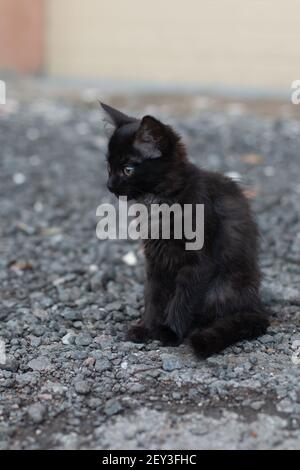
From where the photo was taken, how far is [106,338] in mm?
3801

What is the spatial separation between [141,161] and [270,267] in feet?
5.32

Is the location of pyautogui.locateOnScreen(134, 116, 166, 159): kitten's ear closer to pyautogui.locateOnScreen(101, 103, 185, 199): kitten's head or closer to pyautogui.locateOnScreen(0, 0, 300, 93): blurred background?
pyautogui.locateOnScreen(101, 103, 185, 199): kitten's head

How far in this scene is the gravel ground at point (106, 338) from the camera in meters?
2.96

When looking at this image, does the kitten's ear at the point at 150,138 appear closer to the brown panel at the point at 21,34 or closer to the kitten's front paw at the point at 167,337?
the kitten's front paw at the point at 167,337

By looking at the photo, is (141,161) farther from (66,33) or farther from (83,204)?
(66,33)

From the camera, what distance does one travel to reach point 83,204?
6.14 metres

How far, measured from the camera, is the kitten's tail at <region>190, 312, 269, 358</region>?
11.4 feet

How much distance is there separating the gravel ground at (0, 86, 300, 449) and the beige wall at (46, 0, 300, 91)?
8.91 feet

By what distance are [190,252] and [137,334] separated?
1.76ft

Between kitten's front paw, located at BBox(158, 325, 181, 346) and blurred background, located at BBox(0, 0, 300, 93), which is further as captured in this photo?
blurred background, located at BBox(0, 0, 300, 93)

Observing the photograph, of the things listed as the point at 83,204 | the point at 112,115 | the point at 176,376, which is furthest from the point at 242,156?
the point at 176,376

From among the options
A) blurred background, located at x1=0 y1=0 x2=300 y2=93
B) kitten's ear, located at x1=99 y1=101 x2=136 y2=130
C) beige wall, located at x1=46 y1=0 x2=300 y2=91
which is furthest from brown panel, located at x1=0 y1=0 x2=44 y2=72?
kitten's ear, located at x1=99 y1=101 x2=136 y2=130

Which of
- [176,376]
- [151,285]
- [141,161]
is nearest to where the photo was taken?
[176,376]

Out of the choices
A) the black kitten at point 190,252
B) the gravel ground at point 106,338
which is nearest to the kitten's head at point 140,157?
the black kitten at point 190,252
